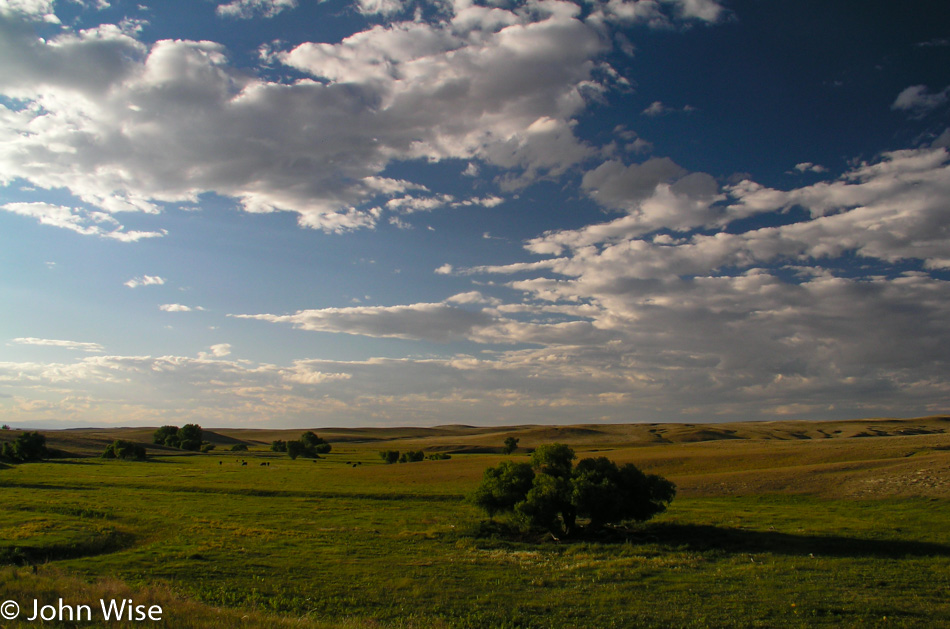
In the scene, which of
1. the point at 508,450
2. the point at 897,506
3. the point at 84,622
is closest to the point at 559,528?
the point at 897,506

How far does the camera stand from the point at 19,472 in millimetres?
75750

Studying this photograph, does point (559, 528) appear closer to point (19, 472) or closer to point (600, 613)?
point (600, 613)

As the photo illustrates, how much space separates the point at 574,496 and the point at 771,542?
12673mm

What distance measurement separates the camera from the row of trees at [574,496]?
129 ft

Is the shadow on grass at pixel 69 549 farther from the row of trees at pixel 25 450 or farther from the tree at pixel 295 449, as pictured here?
the tree at pixel 295 449

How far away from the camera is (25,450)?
344 feet

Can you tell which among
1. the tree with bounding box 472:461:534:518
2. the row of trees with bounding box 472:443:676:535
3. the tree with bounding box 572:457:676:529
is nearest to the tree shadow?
the tree with bounding box 572:457:676:529

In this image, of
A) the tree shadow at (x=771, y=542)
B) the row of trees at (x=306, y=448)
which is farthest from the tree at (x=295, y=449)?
the tree shadow at (x=771, y=542)

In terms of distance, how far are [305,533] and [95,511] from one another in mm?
19965

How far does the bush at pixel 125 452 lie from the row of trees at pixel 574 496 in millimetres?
108425

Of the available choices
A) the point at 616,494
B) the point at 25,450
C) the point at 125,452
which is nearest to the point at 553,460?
the point at 616,494

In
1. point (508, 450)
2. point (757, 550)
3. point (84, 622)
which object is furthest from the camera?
point (508, 450)

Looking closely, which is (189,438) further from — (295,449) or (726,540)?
(726,540)

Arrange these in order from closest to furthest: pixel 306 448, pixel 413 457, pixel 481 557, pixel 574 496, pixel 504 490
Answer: pixel 481 557 < pixel 574 496 < pixel 504 490 < pixel 413 457 < pixel 306 448
